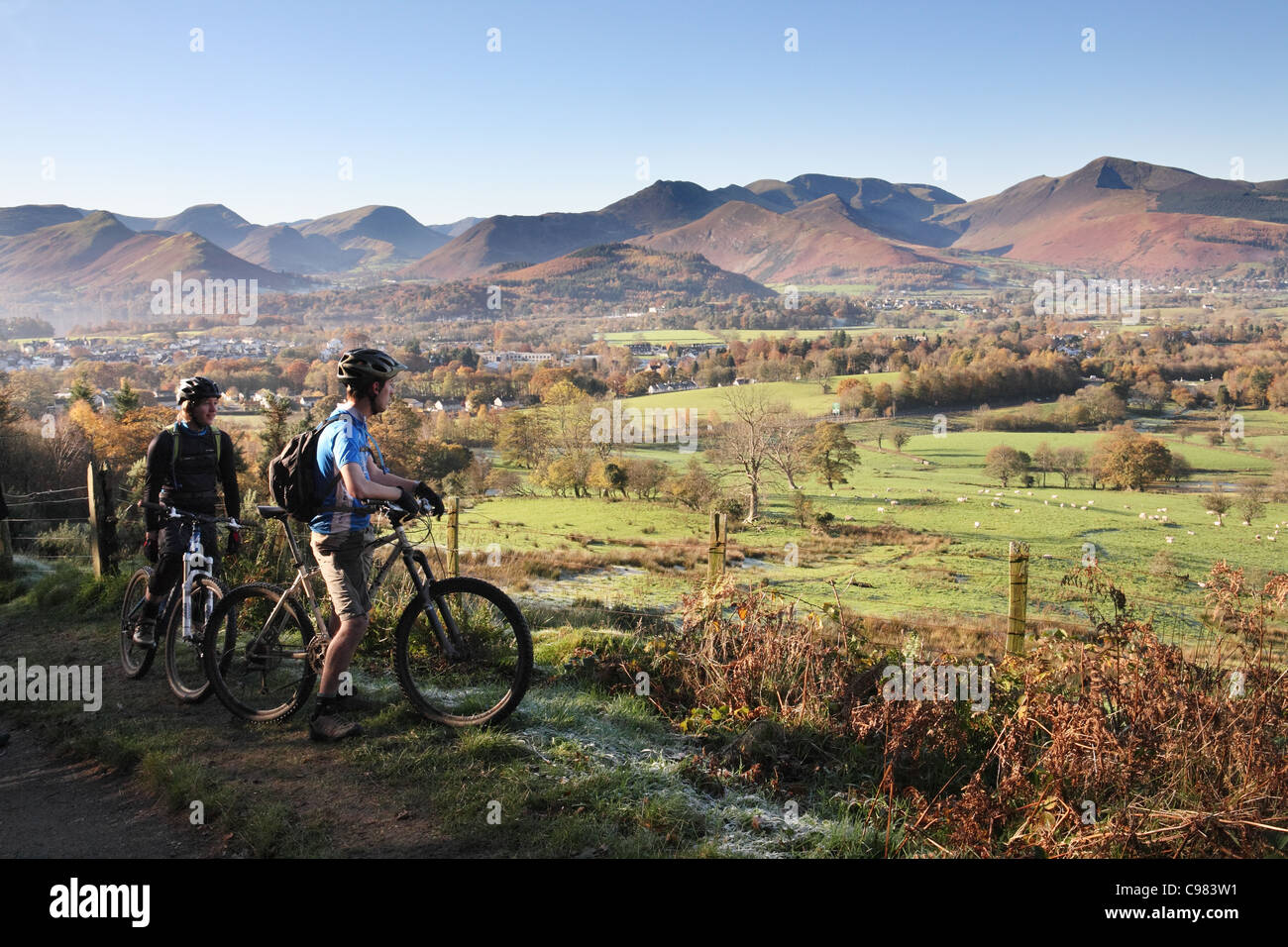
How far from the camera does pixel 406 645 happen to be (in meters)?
4.43

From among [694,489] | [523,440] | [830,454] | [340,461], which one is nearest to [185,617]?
[340,461]

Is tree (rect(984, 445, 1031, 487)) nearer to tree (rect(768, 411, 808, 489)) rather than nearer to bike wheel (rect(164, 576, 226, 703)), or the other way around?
tree (rect(768, 411, 808, 489))

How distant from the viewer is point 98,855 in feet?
11.5

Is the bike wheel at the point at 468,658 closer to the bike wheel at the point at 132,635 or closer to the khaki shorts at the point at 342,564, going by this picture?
the khaki shorts at the point at 342,564

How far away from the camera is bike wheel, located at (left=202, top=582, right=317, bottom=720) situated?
4633mm

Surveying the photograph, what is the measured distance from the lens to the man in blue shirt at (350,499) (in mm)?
4090

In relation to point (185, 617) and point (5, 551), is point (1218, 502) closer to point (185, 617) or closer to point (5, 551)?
point (5, 551)

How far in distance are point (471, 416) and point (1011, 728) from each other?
270ft

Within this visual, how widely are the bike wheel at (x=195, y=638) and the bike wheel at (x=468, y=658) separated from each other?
136 cm

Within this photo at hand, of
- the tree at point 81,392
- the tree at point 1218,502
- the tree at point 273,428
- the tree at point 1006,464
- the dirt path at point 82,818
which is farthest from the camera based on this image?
the tree at point 1006,464

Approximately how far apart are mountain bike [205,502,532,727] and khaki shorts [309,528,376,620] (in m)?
0.10

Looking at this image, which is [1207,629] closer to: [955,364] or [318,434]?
[318,434]

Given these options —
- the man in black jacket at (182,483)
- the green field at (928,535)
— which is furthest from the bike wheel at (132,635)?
the green field at (928,535)
